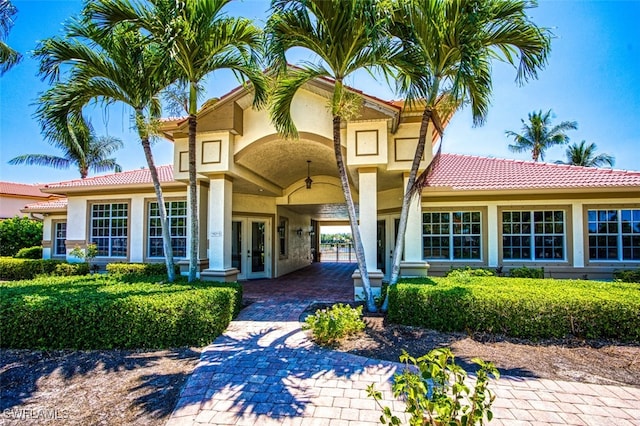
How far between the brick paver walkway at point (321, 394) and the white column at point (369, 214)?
3.14 metres

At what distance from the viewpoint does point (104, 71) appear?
24.5 ft

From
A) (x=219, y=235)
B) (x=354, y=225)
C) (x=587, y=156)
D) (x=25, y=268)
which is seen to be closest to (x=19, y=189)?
(x=25, y=268)

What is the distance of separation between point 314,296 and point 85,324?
6007 mm

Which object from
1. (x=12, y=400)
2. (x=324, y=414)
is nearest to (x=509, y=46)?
(x=324, y=414)

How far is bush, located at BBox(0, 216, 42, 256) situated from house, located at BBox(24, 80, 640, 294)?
16.1 ft

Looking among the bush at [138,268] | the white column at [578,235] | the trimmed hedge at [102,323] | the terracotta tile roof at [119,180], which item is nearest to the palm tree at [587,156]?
the white column at [578,235]

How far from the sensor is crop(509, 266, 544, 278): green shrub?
10175 millimetres

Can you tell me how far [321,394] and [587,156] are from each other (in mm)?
36504

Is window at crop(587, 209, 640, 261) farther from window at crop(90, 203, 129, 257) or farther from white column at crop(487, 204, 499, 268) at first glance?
window at crop(90, 203, 129, 257)

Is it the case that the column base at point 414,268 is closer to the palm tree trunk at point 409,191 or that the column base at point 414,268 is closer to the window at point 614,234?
the palm tree trunk at point 409,191

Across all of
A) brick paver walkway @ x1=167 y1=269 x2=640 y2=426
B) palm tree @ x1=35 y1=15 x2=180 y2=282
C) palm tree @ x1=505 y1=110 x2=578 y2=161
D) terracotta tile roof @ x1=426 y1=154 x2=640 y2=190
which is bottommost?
brick paver walkway @ x1=167 y1=269 x2=640 y2=426

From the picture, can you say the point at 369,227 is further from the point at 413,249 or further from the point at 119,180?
the point at 119,180

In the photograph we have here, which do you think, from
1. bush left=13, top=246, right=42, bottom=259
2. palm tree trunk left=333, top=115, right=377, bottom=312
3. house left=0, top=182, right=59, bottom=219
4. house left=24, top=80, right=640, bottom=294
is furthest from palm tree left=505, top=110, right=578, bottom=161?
house left=0, top=182, right=59, bottom=219

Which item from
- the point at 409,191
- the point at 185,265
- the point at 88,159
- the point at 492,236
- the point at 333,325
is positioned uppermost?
the point at 88,159
